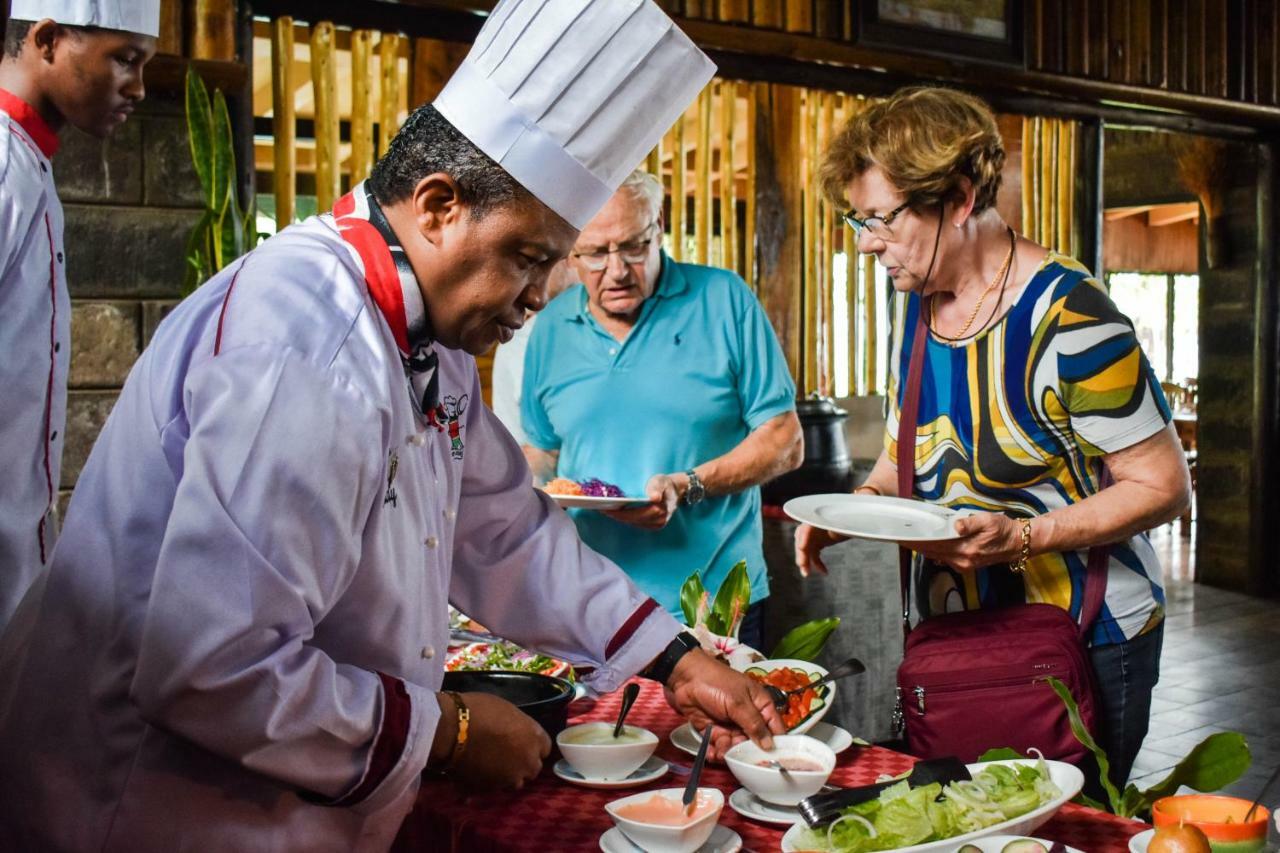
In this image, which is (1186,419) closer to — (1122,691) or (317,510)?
(1122,691)

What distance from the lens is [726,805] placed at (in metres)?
1.75

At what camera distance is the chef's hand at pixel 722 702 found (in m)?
1.82

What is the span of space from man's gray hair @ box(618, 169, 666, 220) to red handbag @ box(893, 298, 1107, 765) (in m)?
1.31

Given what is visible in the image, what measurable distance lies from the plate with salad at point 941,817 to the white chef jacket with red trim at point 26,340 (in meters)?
1.75

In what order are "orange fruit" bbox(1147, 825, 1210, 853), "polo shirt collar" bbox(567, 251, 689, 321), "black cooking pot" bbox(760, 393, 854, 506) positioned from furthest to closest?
"black cooking pot" bbox(760, 393, 854, 506) < "polo shirt collar" bbox(567, 251, 689, 321) < "orange fruit" bbox(1147, 825, 1210, 853)

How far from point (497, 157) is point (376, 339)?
255 mm

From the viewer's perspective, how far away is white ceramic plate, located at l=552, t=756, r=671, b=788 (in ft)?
5.90

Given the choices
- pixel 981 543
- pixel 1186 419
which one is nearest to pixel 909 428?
pixel 981 543

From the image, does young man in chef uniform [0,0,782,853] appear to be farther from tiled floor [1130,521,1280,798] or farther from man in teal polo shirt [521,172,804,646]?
tiled floor [1130,521,1280,798]

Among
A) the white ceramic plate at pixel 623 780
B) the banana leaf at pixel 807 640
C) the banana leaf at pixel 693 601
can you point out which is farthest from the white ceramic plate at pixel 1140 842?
the banana leaf at pixel 693 601

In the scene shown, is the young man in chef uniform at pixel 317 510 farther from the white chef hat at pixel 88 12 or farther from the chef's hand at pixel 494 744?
the white chef hat at pixel 88 12

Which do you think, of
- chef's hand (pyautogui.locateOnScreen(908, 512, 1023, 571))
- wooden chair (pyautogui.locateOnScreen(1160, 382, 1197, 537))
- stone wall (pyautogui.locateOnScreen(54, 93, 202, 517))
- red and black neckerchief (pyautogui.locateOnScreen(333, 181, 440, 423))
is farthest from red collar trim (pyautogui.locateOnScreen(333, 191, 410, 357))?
wooden chair (pyautogui.locateOnScreen(1160, 382, 1197, 537))

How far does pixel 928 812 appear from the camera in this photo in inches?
58.2

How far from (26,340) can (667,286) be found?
1512 millimetres
